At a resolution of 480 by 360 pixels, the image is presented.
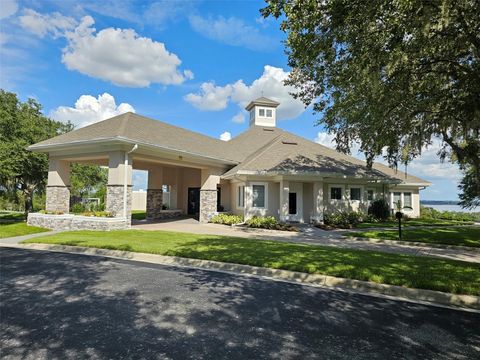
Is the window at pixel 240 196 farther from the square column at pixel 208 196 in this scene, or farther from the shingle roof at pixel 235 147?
the square column at pixel 208 196

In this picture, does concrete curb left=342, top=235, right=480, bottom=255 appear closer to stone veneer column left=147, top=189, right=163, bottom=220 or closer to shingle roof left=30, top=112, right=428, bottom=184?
shingle roof left=30, top=112, right=428, bottom=184

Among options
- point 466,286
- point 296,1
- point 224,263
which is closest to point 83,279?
point 224,263

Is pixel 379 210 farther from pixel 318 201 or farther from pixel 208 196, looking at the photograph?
pixel 208 196

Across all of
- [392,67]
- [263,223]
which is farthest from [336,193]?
[392,67]

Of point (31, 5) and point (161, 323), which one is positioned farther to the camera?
point (31, 5)

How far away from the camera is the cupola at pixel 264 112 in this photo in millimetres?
30859

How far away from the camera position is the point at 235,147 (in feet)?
86.9

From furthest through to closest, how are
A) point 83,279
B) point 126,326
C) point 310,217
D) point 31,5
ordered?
point 310,217, point 31,5, point 83,279, point 126,326

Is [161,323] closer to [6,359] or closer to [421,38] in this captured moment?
[6,359]

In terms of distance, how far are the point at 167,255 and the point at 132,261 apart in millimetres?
980

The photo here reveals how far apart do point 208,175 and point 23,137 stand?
41.4 feet

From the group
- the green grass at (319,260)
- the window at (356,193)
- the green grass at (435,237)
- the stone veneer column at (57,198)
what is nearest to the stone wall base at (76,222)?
the stone veneer column at (57,198)

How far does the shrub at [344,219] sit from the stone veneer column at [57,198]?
1532cm

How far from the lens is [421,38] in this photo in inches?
297
